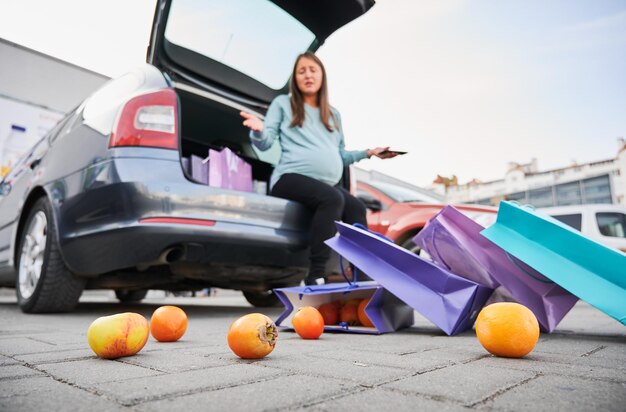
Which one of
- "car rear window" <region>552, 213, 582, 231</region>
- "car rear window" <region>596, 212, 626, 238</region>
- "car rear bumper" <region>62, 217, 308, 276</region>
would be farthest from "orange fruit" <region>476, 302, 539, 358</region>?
"car rear window" <region>596, 212, 626, 238</region>

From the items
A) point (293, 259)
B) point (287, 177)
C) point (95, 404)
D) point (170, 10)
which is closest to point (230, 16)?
point (170, 10)

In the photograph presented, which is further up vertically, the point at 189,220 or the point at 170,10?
the point at 170,10

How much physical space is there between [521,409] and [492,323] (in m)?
0.62

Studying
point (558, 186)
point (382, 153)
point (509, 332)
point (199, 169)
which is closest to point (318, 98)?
point (382, 153)

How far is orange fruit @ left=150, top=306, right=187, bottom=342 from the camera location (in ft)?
5.74

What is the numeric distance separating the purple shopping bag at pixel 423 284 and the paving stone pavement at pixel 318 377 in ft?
0.55

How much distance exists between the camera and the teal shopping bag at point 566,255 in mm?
1466

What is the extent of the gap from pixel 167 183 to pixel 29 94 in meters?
8.04

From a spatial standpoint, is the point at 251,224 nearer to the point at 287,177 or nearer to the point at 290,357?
the point at 287,177

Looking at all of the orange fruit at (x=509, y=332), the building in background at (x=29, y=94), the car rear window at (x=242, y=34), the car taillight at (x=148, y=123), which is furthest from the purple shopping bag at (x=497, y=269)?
the building in background at (x=29, y=94)

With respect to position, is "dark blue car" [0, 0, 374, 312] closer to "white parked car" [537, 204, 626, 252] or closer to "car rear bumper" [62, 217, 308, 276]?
"car rear bumper" [62, 217, 308, 276]

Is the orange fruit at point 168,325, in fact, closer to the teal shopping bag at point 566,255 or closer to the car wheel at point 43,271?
the teal shopping bag at point 566,255

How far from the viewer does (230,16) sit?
2.82 meters

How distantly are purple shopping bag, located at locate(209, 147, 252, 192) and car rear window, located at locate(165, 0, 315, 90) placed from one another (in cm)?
73
